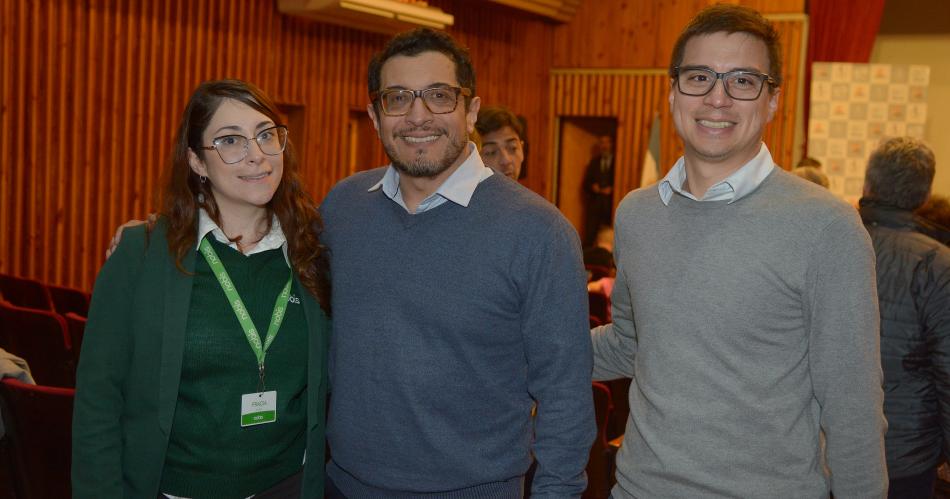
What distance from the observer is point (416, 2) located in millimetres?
9523

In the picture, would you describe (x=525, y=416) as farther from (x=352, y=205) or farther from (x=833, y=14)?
(x=833, y=14)

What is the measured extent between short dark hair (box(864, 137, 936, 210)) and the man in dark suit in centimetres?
948

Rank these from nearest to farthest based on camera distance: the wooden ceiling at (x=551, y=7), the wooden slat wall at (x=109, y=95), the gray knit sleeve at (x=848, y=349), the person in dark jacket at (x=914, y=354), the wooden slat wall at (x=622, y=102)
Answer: the gray knit sleeve at (x=848, y=349) < the person in dark jacket at (x=914, y=354) < the wooden slat wall at (x=109, y=95) < the wooden ceiling at (x=551, y=7) < the wooden slat wall at (x=622, y=102)

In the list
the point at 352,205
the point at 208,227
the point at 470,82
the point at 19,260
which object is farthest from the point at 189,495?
the point at 19,260

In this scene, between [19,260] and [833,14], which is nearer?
[19,260]

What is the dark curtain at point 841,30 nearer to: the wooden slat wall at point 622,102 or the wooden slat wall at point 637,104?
the wooden slat wall at point 637,104

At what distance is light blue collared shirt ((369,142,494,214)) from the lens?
2154 mm

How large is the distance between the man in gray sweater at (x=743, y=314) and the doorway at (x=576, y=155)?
11384 millimetres

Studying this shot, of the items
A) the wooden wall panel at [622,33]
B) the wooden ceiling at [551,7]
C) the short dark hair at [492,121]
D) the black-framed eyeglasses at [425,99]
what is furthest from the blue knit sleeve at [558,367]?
the wooden wall panel at [622,33]

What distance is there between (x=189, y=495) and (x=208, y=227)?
67cm

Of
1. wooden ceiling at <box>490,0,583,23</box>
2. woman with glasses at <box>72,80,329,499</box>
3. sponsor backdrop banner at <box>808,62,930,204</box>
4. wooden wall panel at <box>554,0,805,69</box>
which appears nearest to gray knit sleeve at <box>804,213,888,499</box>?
woman with glasses at <box>72,80,329,499</box>

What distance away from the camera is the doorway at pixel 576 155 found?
13383 mm

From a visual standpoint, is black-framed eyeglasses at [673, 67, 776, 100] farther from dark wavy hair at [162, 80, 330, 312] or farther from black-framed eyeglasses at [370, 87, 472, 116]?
dark wavy hair at [162, 80, 330, 312]

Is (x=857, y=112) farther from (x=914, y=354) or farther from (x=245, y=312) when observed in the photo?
(x=245, y=312)
